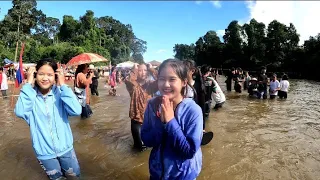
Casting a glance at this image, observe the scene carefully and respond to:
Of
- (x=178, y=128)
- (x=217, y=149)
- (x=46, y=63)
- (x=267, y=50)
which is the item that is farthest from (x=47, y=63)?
(x=267, y=50)

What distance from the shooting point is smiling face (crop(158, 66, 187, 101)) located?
1.99 m

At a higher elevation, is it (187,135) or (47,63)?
(47,63)

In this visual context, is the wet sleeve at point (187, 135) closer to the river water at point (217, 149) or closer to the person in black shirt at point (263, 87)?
the river water at point (217, 149)

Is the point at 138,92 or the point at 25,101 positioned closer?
the point at 25,101

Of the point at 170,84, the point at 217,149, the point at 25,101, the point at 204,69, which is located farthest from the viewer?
the point at 204,69

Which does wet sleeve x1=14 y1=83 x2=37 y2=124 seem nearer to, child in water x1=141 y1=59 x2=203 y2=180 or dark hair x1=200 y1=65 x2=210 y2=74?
child in water x1=141 y1=59 x2=203 y2=180

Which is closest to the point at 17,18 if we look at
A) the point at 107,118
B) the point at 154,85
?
the point at 107,118

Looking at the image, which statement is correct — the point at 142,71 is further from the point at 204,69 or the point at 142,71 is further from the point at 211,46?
the point at 211,46

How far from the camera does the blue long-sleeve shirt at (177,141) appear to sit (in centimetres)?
187

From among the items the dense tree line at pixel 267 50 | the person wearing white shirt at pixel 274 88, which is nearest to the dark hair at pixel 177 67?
the person wearing white shirt at pixel 274 88

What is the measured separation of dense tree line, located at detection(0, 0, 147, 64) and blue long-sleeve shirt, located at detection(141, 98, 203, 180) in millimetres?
36441

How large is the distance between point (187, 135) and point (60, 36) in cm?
6515

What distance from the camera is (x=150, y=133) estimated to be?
2.01 m

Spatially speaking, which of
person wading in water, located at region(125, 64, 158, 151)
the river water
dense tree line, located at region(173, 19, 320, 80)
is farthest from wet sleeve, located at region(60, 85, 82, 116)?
dense tree line, located at region(173, 19, 320, 80)
